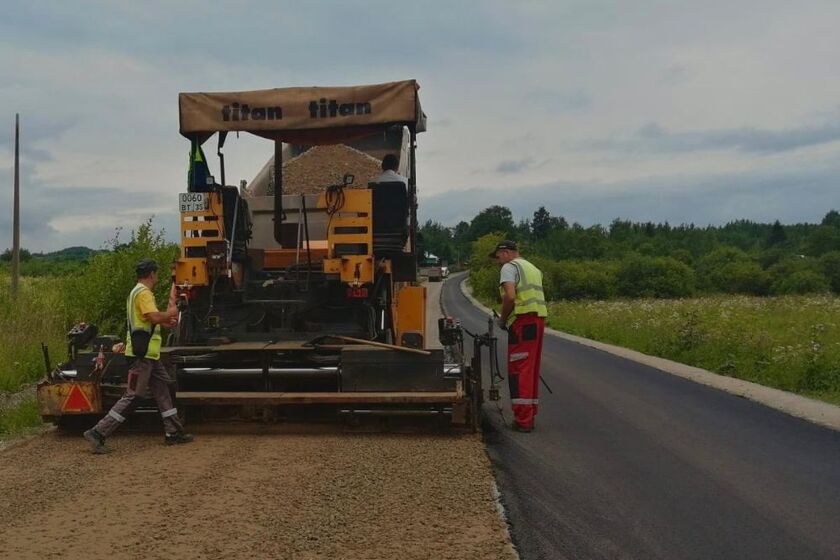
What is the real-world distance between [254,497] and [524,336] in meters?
3.31

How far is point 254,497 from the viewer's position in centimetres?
524

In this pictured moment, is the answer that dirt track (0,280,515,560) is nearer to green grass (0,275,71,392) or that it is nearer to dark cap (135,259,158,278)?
dark cap (135,259,158,278)

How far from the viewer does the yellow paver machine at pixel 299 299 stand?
711cm

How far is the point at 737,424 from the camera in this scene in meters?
8.30

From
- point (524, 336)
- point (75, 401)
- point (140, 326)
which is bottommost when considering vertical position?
point (75, 401)

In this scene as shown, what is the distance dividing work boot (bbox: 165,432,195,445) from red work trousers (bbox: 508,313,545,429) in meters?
2.94

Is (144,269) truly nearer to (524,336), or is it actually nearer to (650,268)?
(524,336)

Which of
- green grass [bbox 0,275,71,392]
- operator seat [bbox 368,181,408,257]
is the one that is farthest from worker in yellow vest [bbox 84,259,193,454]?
green grass [bbox 0,275,71,392]

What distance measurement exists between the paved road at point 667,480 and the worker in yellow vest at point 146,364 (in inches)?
106

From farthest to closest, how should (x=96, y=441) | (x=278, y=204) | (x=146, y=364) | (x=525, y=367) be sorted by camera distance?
(x=278, y=204) → (x=525, y=367) → (x=146, y=364) → (x=96, y=441)

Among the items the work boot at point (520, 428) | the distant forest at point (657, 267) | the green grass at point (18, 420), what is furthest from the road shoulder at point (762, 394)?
the distant forest at point (657, 267)

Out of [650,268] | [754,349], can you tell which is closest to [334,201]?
[754,349]

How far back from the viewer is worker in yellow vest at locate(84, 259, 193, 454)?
668cm

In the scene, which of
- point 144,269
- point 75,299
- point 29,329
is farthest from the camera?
point 75,299
